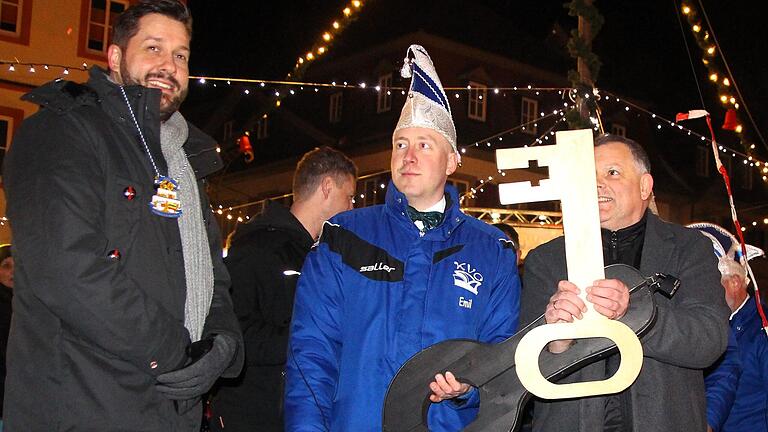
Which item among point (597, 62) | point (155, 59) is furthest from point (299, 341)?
point (597, 62)

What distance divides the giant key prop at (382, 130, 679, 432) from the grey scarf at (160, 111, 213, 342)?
30.7 inches

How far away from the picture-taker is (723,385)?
4.34 meters

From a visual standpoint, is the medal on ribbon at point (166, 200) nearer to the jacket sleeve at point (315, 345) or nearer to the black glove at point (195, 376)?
the black glove at point (195, 376)

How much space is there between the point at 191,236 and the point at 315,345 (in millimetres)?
662

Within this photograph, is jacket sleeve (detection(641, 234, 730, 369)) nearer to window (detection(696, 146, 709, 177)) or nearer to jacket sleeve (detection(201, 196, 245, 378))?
jacket sleeve (detection(201, 196, 245, 378))

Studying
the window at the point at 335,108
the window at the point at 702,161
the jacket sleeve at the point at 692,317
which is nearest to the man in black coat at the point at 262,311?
the jacket sleeve at the point at 692,317

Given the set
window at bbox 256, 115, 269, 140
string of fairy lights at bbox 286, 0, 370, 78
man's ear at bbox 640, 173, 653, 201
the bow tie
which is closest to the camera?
the bow tie

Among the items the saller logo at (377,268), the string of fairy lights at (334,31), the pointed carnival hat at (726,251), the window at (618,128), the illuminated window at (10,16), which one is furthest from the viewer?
the window at (618,128)

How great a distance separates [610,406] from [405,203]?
1.23 metres

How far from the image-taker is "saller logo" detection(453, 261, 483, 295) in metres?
3.26

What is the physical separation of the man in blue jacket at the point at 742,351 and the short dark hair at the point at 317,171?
226 cm

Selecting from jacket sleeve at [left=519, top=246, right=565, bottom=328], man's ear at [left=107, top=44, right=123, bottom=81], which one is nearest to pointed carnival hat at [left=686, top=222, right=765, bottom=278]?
jacket sleeve at [left=519, top=246, right=565, bottom=328]

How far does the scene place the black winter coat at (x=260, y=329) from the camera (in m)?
4.27

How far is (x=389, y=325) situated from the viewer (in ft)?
10.5
